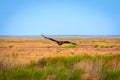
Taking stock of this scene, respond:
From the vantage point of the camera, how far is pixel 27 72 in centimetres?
1359

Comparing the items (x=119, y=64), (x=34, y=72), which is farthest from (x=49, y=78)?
(x=119, y=64)

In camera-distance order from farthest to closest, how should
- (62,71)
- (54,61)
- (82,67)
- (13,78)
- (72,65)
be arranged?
(54,61) → (72,65) → (82,67) → (62,71) → (13,78)

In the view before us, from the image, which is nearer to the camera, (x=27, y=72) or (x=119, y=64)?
(x=27, y=72)

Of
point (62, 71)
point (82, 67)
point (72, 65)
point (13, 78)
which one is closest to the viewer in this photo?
point (13, 78)

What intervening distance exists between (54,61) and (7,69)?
3808 mm

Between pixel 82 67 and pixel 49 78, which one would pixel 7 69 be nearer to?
pixel 49 78

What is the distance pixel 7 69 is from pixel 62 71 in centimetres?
240

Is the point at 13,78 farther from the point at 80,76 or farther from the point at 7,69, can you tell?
the point at 80,76

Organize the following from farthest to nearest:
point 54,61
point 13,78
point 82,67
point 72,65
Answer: point 54,61, point 72,65, point 82,67, point 13,78

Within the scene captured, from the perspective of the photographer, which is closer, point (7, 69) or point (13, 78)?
point (13, 78)

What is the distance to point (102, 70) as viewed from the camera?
46.5 feet

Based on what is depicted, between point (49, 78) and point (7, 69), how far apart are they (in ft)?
6.90

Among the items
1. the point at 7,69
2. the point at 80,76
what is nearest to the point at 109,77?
the point at 80,76

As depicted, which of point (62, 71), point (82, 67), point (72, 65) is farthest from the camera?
→ point (72, 65)
